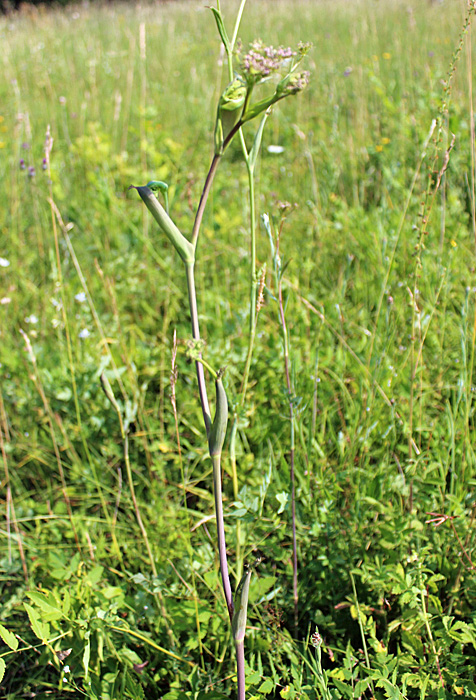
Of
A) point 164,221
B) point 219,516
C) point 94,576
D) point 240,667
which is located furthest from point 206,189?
point 94,576

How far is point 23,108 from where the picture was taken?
3.29 meters

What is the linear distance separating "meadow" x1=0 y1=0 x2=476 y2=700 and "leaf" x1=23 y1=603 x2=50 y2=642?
11mm

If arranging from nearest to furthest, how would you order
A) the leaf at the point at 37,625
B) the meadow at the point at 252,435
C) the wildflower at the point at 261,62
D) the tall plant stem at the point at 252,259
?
the wildflower at the point at 261,62 → the tall plant stem at the point at 252,259 → the leaf at the point at 37,625 → the meadow at the point at 252,435

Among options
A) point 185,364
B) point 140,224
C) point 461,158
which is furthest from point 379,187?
point 185,364

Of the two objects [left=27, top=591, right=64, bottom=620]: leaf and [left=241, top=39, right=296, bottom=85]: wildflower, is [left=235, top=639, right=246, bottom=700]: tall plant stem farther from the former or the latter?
[left=241, top=39, right=296, bottom=85]: wildflower

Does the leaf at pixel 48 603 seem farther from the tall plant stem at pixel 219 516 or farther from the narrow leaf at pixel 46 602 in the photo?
the tall plant stem at pixel 219 516

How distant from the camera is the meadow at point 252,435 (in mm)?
894

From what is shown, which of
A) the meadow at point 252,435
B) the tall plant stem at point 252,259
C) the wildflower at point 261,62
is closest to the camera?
the wildflower at point 261,62

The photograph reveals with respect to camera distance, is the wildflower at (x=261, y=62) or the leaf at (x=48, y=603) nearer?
the wildflower at (x=261, y=62)

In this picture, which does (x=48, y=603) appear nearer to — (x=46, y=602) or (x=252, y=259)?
(x=46, y=602)

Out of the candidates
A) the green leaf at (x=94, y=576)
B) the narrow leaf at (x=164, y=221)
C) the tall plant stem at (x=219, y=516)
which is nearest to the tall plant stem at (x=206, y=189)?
the narrow leaf at (x=164, y=221)

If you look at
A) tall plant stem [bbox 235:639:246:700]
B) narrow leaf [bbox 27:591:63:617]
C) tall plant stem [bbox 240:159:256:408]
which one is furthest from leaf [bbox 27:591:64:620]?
tall plant stem [bbox 240:159:256:408]

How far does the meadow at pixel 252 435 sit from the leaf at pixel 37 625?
1 cm

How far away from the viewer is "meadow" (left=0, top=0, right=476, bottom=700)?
894 mm
